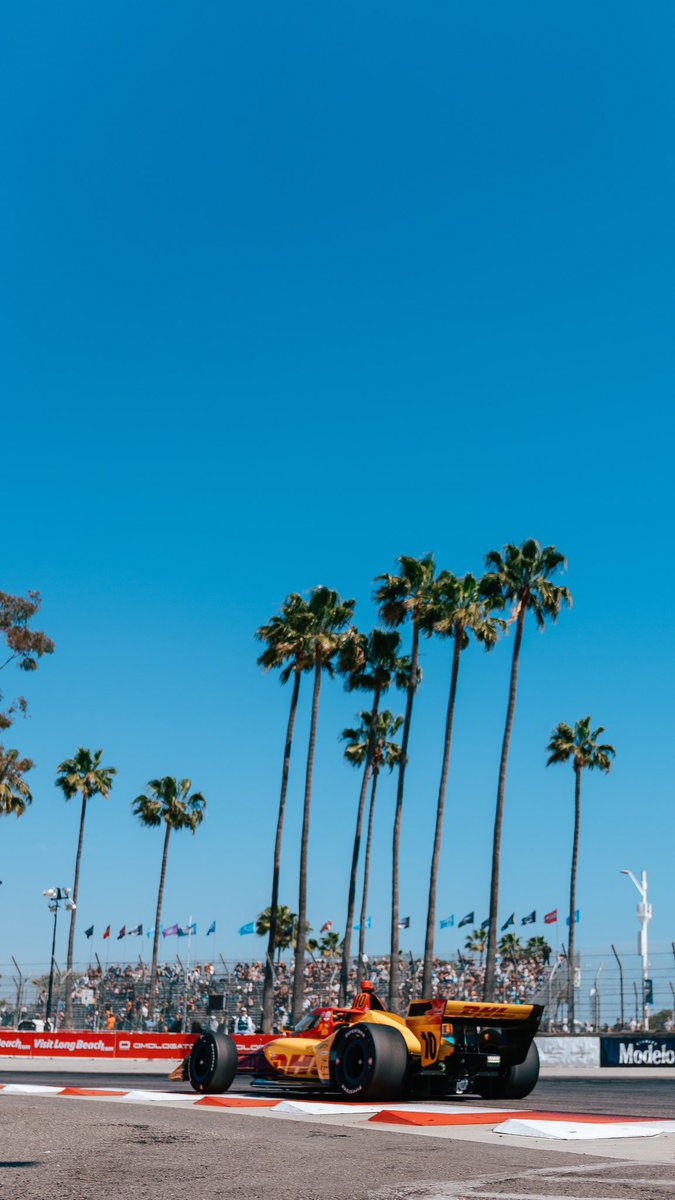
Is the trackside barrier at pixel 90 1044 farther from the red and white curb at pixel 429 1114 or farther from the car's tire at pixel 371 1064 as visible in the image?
the car's tire at pixel 371 1064

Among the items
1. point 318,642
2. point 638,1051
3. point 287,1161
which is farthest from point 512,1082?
point 318,642

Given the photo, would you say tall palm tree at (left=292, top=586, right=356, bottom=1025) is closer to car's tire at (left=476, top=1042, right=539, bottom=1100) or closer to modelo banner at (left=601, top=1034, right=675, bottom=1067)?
modelo banner at (left=601, top=1034, right=675, bottom=1067)

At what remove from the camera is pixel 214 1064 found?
654 inches

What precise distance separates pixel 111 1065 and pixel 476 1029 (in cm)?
2122

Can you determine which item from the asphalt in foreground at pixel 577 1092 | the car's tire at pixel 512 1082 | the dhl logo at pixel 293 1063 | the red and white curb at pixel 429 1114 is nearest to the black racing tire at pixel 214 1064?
the red and white curb at pixel 429 1114

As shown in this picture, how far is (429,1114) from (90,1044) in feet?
94.0

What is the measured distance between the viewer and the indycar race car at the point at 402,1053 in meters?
15.5

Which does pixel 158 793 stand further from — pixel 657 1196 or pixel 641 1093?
pixel 657 1196

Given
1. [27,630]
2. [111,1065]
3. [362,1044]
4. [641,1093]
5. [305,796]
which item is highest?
[27,630]

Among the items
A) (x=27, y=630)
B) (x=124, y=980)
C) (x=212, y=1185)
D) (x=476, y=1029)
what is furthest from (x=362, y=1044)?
(x=124, y=980)

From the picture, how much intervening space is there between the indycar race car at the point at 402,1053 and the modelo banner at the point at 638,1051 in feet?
65.6

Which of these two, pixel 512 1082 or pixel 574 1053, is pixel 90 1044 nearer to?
pixel 574 1053

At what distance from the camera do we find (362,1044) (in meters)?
15.3

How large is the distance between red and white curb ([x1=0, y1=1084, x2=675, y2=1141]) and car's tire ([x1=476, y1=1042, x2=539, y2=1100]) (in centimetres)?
192
